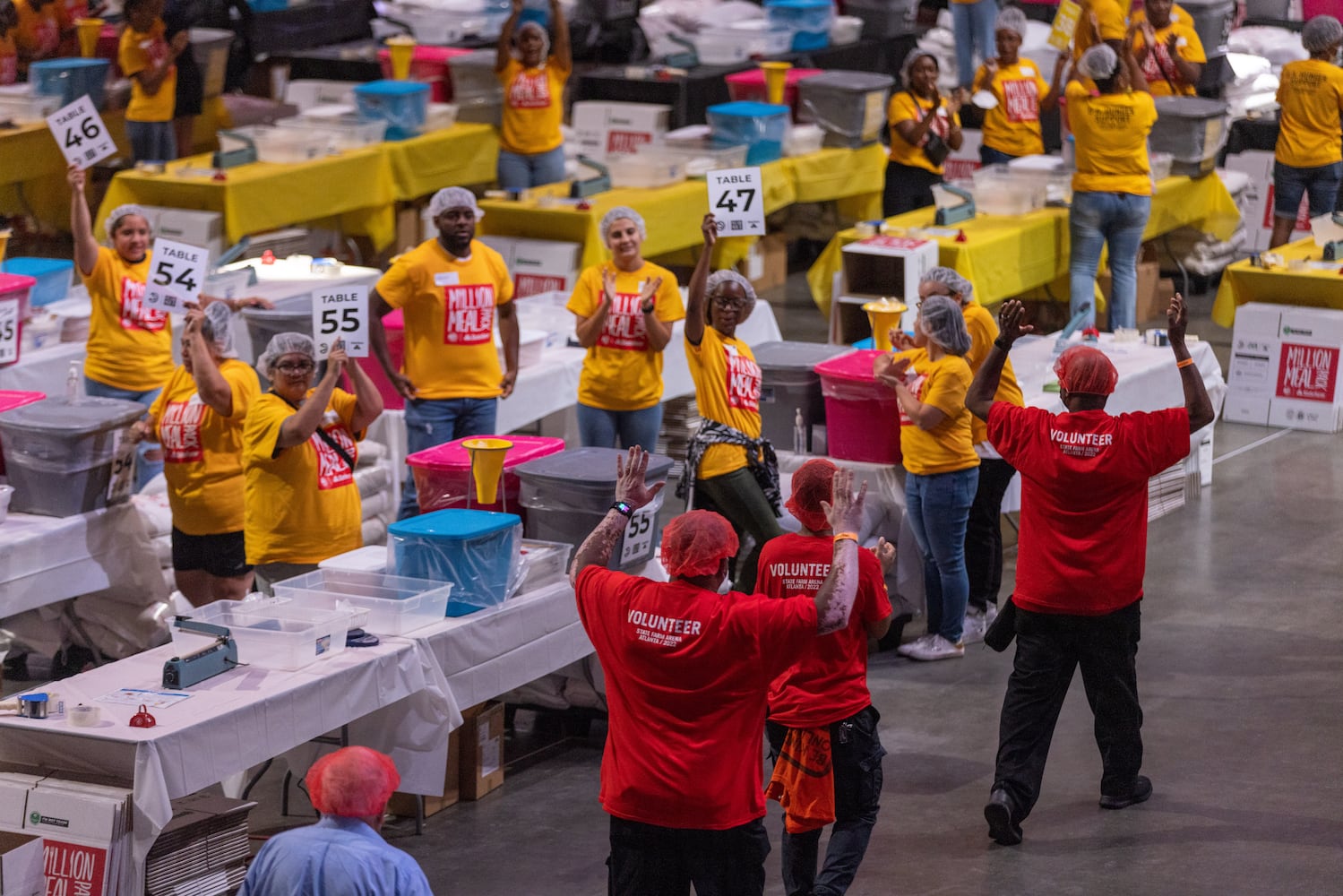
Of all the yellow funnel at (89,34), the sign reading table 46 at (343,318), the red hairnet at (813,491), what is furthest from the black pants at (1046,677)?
the yellow funnel at (89,34)

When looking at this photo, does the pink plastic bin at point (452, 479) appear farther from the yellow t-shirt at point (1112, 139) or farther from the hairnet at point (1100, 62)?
the yellow t-shirt at point (1112, 139)

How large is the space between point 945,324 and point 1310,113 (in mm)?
5850

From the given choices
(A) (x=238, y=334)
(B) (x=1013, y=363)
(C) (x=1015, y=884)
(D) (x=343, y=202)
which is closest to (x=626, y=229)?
(B) (x=1013, y=363)

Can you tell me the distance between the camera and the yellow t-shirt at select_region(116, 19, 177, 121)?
12664 mm

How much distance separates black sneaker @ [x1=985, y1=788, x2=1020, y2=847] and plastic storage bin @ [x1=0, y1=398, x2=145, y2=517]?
3.23 m

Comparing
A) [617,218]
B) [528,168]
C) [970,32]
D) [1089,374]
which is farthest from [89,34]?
[1089,374]

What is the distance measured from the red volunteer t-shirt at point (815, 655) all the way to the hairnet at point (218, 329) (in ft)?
8.08

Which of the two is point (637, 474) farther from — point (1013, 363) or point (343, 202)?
point (343, 202)

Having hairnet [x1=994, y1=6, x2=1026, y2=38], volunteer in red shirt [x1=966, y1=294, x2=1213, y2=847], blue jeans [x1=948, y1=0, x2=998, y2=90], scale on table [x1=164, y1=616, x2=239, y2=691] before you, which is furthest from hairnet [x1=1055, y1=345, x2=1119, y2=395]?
blue jeans [x1=948, y1=0, x2=998, y2=90]

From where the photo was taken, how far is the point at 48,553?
6.95m

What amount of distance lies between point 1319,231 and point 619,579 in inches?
292

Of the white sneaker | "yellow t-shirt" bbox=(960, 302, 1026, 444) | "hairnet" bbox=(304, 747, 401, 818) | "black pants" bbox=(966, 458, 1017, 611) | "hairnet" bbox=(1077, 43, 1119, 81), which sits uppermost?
"hairnet" bbox=(1077, 43, 1119, 81)

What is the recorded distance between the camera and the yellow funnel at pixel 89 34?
1467 centimetres

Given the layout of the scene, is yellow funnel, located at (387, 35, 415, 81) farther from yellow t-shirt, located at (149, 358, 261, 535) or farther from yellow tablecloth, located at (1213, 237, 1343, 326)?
yellow t-shirt, located at (149, 358, 261, 535)
